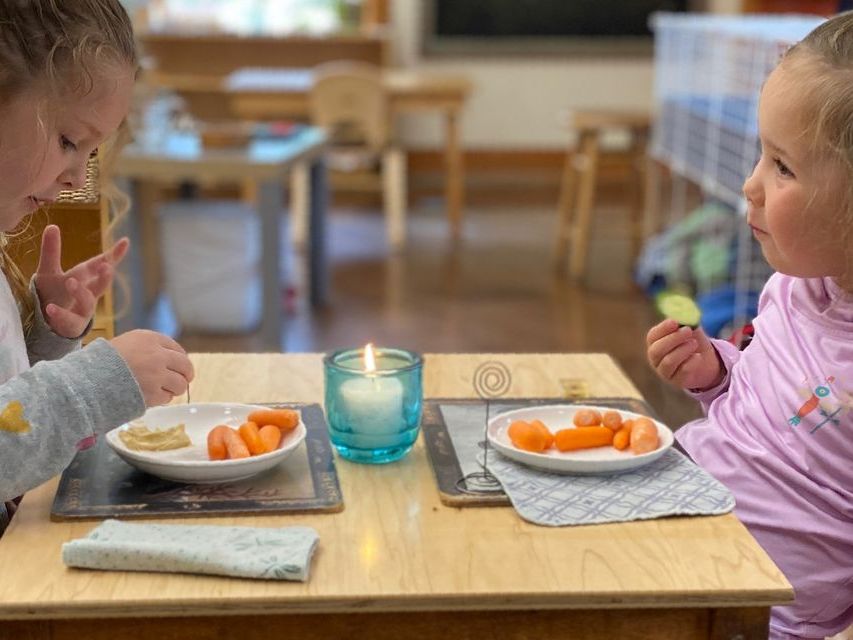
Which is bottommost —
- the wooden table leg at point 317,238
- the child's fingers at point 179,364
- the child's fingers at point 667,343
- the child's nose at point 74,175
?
the wooden table leg at point 317,238

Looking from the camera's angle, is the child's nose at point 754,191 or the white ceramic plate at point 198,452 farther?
the child's nose at point 754,191

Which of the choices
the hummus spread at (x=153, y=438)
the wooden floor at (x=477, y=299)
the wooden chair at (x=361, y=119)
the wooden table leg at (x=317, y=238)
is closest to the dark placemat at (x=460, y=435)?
the hummus spread at (x=153, y=438)

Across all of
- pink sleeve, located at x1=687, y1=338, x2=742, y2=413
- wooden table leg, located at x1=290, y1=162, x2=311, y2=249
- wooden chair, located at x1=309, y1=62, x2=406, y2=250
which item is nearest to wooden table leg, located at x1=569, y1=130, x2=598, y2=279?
wooden chair, located at x1=309, y1=62, x2=406, y2=250

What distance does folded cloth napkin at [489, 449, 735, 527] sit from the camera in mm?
1054

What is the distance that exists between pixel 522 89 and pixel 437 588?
6.12 metres

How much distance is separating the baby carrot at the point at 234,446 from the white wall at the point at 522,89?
5.80m

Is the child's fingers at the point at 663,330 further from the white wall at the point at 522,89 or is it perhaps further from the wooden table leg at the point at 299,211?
the white wall at the point at 522,89

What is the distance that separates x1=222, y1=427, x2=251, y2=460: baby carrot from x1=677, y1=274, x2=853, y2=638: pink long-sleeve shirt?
1.68 ft

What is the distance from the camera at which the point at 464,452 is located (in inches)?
47.1

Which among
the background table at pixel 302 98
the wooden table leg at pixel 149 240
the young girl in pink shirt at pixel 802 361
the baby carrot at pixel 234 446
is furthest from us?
the background table at pixel 302 98

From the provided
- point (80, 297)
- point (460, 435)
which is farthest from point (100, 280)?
point (460, 435)

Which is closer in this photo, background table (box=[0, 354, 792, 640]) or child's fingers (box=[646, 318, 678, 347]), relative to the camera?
background table (box=[0, 354, 792, 640])

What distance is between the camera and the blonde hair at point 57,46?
1.07 m

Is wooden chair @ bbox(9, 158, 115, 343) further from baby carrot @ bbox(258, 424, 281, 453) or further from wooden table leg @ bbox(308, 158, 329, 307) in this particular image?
wooden table leg @ bbox(308, 158, 329, 307)
